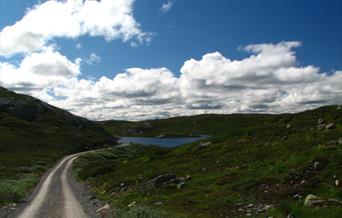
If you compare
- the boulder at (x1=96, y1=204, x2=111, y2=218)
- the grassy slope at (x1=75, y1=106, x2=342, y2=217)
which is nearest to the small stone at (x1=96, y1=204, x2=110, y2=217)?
the boulder at (x1=96, y1=204, x2=111, y2=218)

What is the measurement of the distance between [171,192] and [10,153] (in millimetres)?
98144

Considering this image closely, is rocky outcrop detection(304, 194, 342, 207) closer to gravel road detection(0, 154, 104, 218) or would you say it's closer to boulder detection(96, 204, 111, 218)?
boulder detection(96, 204, 111, 218)

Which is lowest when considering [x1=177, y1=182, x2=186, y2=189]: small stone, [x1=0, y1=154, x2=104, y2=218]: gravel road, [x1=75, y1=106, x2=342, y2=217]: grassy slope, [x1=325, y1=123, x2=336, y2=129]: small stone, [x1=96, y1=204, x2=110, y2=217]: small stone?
[x1=0, y1=154, x2=104, y2=218]: gravel road

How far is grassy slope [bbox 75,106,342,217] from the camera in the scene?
86.4 ft

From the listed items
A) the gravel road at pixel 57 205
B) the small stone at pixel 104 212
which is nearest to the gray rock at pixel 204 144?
the gravel road at pixel 57 205

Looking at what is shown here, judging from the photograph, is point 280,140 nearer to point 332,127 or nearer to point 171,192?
point 332,127

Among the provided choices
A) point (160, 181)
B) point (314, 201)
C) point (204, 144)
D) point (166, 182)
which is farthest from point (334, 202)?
point (204, 144)

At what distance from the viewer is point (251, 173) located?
3462 cm

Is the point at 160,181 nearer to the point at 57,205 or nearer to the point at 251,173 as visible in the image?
the point at 57,205

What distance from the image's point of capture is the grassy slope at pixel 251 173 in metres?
26.3

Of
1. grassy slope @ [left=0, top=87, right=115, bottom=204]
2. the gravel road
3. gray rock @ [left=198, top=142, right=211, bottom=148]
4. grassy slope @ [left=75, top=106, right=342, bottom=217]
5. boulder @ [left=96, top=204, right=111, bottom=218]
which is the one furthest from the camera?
grassy slope @ [left=0, top=87, right=115, bottom=204]

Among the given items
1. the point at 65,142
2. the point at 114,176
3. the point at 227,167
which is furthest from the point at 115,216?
the point at 65,142

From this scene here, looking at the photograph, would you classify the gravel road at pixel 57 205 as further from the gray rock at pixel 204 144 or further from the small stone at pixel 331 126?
the small stone at pixel 331 126

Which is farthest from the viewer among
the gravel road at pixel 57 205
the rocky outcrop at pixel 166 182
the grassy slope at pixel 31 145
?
the grassy slope at pixel 31 145
